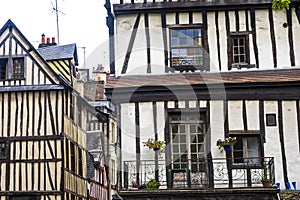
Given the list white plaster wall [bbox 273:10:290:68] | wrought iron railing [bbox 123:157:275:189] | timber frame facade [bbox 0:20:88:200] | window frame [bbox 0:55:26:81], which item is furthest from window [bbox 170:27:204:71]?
window frame [bbox 0:55:26:81]

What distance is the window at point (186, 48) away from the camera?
14898 mm

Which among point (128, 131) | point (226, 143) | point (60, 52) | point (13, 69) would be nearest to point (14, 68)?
point (13, 69)

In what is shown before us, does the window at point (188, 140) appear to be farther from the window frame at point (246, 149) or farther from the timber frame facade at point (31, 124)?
the timber frame facade at point (31, 124)

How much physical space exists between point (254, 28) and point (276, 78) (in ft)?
4.96

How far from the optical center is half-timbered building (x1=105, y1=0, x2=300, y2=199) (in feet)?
46.0

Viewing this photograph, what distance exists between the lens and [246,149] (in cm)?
1428

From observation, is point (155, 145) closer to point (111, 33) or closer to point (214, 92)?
point (214, 92)

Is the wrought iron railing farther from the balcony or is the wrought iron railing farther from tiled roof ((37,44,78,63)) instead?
tiled roof ((37,44,78,63))

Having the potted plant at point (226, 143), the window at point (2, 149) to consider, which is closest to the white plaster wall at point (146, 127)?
the potted plant at point (226, 143)

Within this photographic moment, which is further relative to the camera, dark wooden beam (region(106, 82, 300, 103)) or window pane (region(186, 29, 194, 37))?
window pane (region(186, 29, 194, 37))

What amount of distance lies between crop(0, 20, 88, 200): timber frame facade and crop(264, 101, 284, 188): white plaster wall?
7.14m

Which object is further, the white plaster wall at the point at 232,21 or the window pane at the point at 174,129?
the white plaster wall at the point at 232,21

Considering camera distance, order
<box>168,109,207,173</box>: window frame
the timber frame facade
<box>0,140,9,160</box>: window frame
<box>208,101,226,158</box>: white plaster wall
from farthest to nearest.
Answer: <box>0,140,9,160</box>: window frame → the timber frame facade → <box>208,101,226,158</box>: white plaster wall → <box>168,109,207,173</box>: window frame

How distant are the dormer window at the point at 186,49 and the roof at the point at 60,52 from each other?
21.5ft
